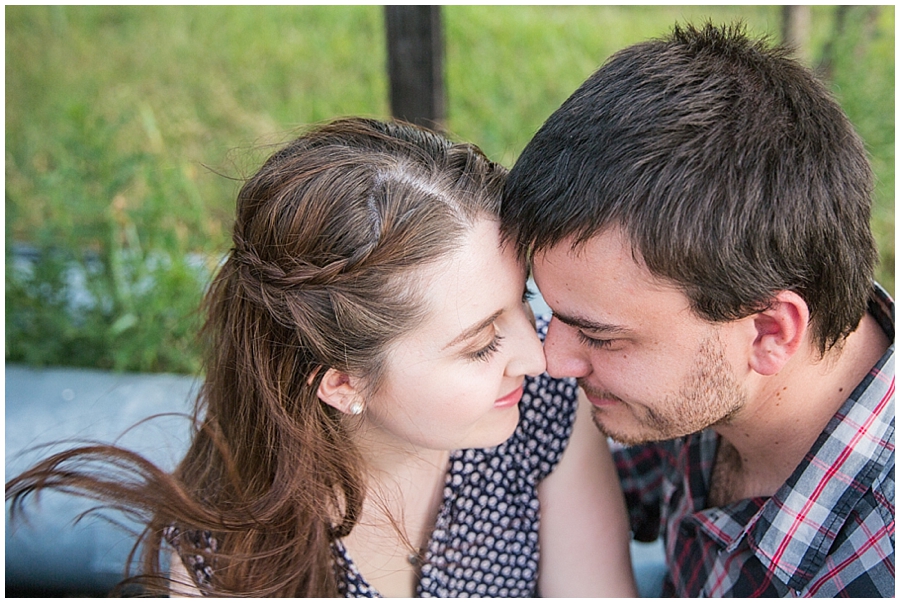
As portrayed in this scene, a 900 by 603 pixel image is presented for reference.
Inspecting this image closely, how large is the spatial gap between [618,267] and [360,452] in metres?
0.73

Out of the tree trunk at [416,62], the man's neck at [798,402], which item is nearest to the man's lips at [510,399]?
the man's neck at [798,402]

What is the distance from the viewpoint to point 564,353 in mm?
1593

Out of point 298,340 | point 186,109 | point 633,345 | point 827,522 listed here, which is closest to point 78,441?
point 298,340

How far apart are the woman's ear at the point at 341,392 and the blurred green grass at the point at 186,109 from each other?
0.52 m

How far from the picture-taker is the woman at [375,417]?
149cm

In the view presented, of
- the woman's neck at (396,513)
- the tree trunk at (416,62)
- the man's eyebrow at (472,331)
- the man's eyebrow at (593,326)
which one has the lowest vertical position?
the woman's neck at (396,513)

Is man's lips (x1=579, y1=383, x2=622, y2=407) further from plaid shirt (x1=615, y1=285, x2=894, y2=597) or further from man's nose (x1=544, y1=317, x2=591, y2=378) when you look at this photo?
plaid shirt (x1=615, y1=285, x2=894, y2=597)

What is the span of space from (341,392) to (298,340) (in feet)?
0.47

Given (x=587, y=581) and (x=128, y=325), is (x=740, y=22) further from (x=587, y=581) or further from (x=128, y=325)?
(x=128, y=325)

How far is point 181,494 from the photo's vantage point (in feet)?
5.51

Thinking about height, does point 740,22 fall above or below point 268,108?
above

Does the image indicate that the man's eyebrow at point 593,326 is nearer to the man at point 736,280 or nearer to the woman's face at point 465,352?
the man at point 736,280

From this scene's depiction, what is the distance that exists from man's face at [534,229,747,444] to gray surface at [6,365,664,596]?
28.1 inches

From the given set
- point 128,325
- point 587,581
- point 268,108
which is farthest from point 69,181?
point 587,581
